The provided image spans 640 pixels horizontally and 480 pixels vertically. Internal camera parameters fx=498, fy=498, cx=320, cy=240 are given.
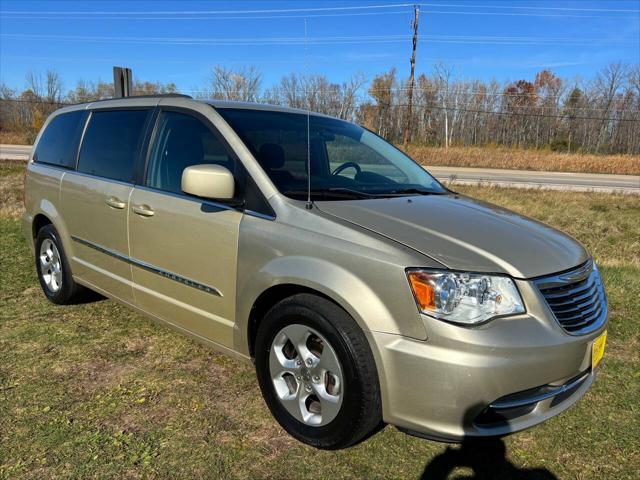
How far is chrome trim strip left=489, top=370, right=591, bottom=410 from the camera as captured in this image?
2188mm

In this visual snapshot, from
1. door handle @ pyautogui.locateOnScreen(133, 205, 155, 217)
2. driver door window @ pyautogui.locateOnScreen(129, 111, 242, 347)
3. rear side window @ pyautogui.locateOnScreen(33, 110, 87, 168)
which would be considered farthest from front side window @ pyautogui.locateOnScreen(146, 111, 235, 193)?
rear side window @ pyautogui.locateOnScreen(33, 110, 87, 168)

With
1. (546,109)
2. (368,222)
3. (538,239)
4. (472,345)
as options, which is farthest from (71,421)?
(546,109)

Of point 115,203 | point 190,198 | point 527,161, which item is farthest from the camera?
point 527,161

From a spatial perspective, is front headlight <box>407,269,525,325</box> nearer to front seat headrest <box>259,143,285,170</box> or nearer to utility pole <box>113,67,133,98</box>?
front seat headrest <box>259,143,285,170</box>

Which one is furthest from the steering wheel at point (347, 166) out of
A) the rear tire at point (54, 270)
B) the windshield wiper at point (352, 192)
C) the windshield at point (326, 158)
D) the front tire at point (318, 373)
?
the rear tire at point (54, 270)

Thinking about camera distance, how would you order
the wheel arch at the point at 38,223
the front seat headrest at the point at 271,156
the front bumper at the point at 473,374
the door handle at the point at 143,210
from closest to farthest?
1. the front bumper at the point at 473,374
2. the front seat headrest at the point at 271,156
3. the door handle at the point at 143,210
4. the wheel arch at the point at 38,223

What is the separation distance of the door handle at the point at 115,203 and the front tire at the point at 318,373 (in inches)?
60.4

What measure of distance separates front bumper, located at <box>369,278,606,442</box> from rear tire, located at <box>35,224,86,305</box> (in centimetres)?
327

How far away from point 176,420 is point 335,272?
134cm

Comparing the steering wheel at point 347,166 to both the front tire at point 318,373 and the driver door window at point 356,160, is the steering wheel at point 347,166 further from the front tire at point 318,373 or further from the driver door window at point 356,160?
the front tire at point 318,373

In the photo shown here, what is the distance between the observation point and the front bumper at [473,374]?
2104mm

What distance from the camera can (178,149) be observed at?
10.9 feet

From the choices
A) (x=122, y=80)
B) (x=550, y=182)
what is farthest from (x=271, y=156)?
(x=550, y=182)

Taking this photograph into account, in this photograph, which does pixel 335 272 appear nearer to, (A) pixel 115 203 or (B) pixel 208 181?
(B) pixel 208 181
